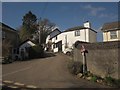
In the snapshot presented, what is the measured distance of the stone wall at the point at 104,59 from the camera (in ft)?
54.7

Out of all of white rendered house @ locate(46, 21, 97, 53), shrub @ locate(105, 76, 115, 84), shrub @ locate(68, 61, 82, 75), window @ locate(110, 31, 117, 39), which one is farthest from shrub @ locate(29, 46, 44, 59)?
shrub @ locate(105, 76, 115, 84)

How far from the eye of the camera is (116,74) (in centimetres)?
1638

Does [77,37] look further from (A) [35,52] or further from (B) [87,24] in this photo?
(A) [35,52]

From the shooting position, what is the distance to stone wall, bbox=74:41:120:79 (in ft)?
54.7

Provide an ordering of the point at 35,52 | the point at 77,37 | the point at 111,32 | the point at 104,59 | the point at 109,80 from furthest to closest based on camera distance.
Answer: the point at 77,37 → the point at 35,52 → the point at 111,32 → the point at 104,59 → the point at 109,80

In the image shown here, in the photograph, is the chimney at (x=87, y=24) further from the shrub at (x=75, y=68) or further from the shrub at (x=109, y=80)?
the shrub at (x=109, y=80)

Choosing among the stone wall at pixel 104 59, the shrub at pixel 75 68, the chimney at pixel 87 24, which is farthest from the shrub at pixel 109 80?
the chimney at pixel 87 24

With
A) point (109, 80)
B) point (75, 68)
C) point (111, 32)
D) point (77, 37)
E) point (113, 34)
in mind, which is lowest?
point (109, 80)

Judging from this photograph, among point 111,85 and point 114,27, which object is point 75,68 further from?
point 114,27

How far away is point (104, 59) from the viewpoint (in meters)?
17.6

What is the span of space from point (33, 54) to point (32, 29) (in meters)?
26.0

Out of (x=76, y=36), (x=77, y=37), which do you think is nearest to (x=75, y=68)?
(x=77, y=37)

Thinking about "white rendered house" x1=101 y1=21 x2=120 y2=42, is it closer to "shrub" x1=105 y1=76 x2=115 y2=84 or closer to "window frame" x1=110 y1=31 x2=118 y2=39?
"window frame" x1=110 y1=31 x2=118 y2=39

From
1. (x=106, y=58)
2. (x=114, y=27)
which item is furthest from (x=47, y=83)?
(x=114, y=27)
